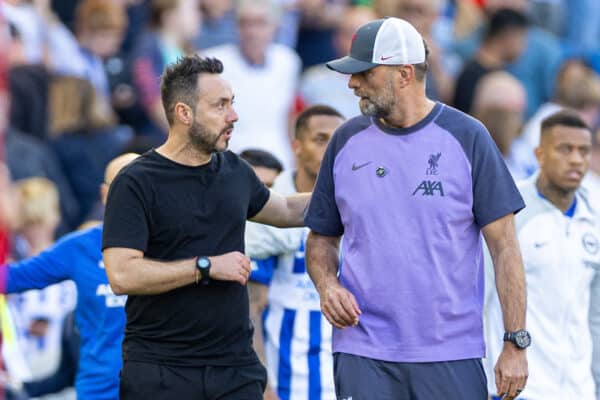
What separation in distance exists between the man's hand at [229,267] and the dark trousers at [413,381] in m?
0.69

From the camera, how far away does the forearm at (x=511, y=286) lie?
22.2 feet

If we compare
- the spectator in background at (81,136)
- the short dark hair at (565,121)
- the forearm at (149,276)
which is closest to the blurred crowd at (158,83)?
the spectator in background at (81,136)

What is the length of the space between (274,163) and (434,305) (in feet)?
8.20

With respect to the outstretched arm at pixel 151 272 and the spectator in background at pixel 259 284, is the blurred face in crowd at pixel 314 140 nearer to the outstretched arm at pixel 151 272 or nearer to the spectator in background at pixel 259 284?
the spectator in background at pixel 259 284

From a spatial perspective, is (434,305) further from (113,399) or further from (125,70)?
(125,70)

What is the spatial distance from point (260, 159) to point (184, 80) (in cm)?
195

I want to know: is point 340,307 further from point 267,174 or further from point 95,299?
point 267,174

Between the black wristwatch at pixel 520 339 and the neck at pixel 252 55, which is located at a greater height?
the neck at pixel 252 55

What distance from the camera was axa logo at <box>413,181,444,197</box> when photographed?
680cm

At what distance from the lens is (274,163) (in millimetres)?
9055

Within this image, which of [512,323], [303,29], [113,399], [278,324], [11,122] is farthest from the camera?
[303,29]

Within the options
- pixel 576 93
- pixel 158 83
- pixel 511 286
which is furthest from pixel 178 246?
pixel 576 93

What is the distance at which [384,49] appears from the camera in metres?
6.88

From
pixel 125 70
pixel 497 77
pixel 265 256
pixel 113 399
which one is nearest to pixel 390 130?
pixel 265 256
